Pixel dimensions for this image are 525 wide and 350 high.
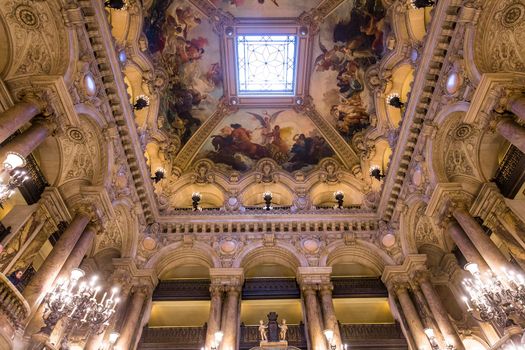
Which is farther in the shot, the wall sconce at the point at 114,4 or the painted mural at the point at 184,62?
the painted mural at the point at 184,62

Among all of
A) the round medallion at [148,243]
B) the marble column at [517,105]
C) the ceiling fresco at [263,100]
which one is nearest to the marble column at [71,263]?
the round medallion at [148,243]

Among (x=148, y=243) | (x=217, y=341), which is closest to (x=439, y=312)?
(x=217, y=341)

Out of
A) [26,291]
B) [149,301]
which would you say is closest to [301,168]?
[149,301]

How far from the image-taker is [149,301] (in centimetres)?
1242

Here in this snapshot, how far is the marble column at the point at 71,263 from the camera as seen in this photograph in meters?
7.57

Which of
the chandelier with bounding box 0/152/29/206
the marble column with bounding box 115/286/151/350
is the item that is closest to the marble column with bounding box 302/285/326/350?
the marble column with bounding box 115/286/151/350

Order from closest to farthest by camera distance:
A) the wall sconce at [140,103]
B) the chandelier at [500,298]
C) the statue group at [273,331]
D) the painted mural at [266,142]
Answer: the chandelier at [500,298] → the statue group at [273,331] → the wall sconce at [140,103] → the painted mural at [266,142]

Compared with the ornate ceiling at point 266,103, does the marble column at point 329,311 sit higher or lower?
lower

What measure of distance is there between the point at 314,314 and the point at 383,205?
4.91 m

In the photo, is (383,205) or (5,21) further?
(383,205)

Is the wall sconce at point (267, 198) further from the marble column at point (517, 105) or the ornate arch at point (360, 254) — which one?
the marble column at point (517, 105)

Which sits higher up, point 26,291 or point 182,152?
point 182,152

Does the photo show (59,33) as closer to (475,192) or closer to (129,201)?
(129,201)

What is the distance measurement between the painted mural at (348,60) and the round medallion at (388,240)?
460cm
